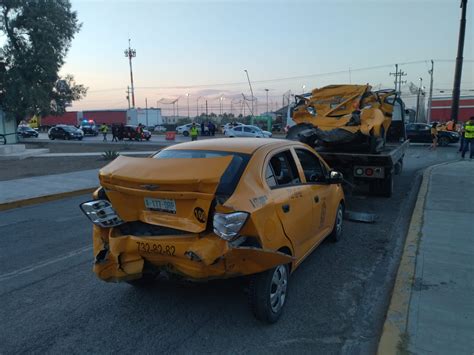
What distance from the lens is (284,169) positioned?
14.1 feet

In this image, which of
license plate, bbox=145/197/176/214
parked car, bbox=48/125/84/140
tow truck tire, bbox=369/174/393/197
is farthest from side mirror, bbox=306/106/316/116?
parked car, bbox=48/125/84/140

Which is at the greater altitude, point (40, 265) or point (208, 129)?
point (208, 129)

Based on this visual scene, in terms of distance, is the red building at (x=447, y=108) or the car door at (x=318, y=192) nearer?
the car door at (x=318, y=192)

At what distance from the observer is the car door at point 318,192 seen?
4.65m

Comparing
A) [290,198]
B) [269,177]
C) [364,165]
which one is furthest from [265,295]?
[364,165]

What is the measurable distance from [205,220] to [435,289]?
2.54 meters

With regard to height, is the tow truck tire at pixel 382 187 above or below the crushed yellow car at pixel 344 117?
below

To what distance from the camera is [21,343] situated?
3.32 metres

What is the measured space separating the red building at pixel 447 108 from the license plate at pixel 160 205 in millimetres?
88282

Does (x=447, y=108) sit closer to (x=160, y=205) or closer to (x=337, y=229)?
(x=337, y=229)

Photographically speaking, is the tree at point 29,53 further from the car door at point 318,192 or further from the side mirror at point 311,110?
the car door at point 318,192

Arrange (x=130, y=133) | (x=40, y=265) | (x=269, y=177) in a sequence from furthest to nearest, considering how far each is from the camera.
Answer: (x=130, y=133) → (x=40, y=265) → (x=269, y=177)

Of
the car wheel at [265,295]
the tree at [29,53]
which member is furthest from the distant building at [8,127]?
the car wheel at [265,295]

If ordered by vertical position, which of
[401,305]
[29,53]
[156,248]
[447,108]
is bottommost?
[401,305]
